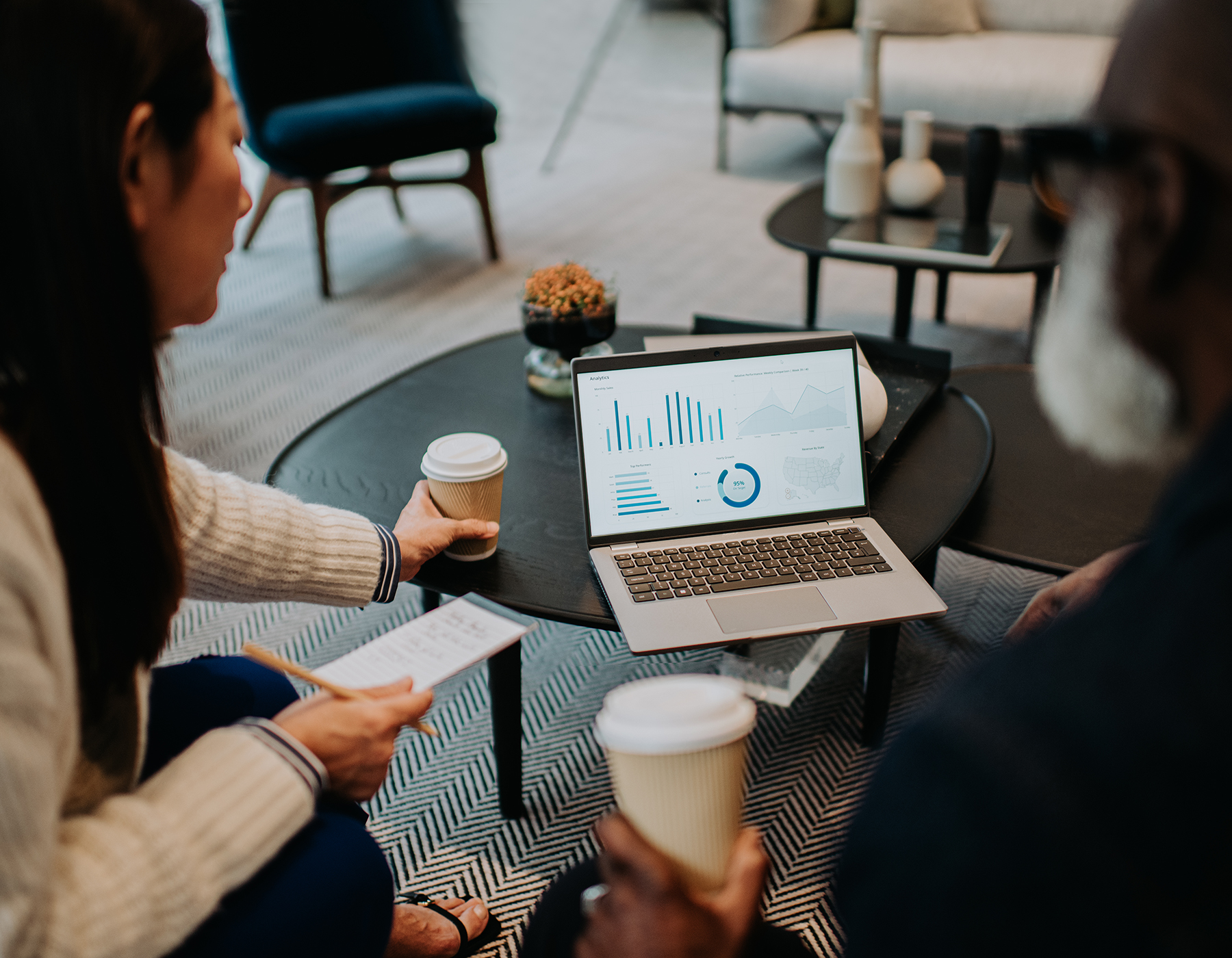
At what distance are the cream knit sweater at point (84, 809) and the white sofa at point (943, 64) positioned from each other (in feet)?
11.6

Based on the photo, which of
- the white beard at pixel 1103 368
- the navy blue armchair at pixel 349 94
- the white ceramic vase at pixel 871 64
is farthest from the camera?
the navy blue armchair at pixel 349 94

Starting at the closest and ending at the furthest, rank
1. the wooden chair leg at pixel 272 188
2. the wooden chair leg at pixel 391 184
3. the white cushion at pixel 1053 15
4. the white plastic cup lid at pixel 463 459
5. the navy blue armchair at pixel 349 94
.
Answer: the white plastic cup lid at pixel 463 459 → the navy blue armchair at pixel 349 94 → the wooden chair leg at pixel 272 188 → the wooden chair leg at pixel 391 184 → the white cushion at pixel 1053 15

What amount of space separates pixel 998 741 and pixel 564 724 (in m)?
1.12

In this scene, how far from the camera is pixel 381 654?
973 millimetres

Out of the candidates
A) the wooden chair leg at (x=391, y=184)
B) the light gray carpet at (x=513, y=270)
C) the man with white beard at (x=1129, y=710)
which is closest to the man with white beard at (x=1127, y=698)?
the man with white beard at (x=1129, y=710)

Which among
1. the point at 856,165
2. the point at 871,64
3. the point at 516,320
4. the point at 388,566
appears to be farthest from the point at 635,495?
the point at 516,320

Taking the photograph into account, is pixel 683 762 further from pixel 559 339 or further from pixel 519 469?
pixel 559 339

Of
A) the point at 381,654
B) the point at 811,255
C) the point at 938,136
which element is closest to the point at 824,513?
the point at 381,654

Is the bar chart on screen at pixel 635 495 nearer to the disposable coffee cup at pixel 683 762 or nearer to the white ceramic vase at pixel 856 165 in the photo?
the disposable coffee cup at pixel 683 762

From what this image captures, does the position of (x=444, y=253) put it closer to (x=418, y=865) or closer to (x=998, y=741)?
(x=418, y=865)

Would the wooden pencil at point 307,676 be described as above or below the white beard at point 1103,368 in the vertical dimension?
below

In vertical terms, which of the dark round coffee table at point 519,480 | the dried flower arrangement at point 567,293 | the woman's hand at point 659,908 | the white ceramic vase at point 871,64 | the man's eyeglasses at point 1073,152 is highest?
the man's eyeglasses at point 1073,152

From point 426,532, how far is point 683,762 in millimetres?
609

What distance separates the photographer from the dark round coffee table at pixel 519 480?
119 centimetres
